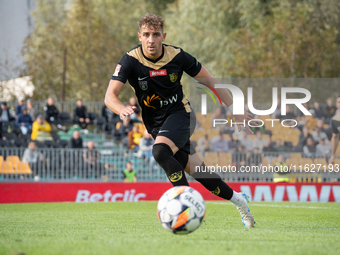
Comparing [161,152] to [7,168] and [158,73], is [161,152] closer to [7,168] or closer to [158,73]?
[158,73]

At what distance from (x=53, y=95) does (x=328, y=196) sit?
26312 mm

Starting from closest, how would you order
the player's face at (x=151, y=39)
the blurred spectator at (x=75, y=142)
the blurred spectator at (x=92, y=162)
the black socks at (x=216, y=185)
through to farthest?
the player's face at (x=151, y=39) < the black socks at (x=216, y=185) < the blurred spectator at (x=92, y=162) < the blurred spectator at (x=75, y=142)

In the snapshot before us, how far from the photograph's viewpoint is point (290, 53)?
80.4 ft

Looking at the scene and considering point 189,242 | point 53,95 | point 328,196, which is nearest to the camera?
point 189,242

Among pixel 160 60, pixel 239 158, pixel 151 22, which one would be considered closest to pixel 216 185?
pixel 160 60

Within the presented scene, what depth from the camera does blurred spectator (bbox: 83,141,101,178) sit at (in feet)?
49.5

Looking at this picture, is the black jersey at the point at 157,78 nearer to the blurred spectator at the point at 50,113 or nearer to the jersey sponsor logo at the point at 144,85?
the jersey sponsor logo at the point at 144,85

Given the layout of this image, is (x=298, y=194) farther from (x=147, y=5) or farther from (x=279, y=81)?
(x=147, y=5)

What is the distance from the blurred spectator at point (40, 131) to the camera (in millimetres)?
16422

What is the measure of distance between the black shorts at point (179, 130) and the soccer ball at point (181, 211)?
973mm

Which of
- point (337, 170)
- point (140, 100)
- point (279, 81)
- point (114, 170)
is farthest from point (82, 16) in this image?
point (140, 100)

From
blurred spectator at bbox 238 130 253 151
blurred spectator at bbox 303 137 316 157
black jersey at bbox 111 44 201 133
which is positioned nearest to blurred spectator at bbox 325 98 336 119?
blurred spectator at bbox 303 137 316 157

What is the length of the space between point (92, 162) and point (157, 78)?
10.0 metres

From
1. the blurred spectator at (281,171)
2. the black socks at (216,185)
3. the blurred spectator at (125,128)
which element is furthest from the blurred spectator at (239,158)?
the black socks at (216,185)
